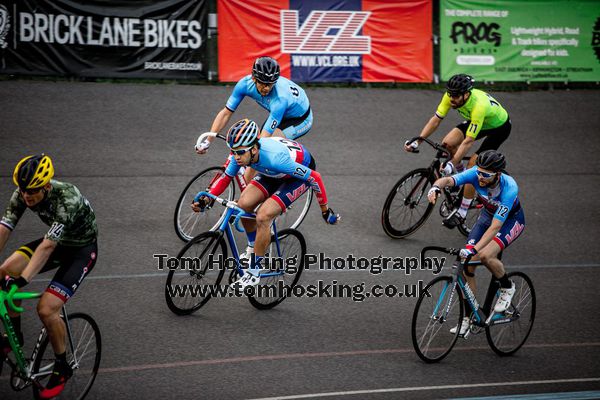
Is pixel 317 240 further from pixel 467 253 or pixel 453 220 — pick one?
pixel 467 253

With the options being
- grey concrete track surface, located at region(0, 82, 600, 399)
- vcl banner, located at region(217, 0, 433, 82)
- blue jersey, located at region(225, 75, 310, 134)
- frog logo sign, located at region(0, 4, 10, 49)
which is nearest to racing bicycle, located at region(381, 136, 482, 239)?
grey concrete track surface, located at region(0, 82, 600, 399)

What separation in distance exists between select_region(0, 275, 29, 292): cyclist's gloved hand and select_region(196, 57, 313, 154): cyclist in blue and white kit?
333 centimetres

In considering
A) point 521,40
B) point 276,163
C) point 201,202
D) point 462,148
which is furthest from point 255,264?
point 521,40

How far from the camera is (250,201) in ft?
25.8

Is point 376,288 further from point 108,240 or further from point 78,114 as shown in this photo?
point 78,114

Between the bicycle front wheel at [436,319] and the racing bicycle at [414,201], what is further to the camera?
the racing bicycle at [414,201]

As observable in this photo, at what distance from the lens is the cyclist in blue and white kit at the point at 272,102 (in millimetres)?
8992

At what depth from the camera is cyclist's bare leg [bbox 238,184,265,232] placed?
785cm

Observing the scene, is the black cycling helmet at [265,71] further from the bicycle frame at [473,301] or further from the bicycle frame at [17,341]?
the bicycle frame at [17,341]

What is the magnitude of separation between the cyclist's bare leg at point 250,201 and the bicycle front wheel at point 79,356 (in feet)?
7.42

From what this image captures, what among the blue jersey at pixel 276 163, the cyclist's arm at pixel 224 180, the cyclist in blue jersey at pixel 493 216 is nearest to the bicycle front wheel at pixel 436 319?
the cyclist in blue jersey at pixel 493 216

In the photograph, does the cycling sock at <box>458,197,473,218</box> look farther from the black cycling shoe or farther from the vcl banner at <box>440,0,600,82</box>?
the vcl banner at <box>440,0,600,82</box>

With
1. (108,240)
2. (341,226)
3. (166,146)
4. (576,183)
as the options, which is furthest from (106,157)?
(576,183)

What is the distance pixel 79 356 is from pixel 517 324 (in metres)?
4.33
